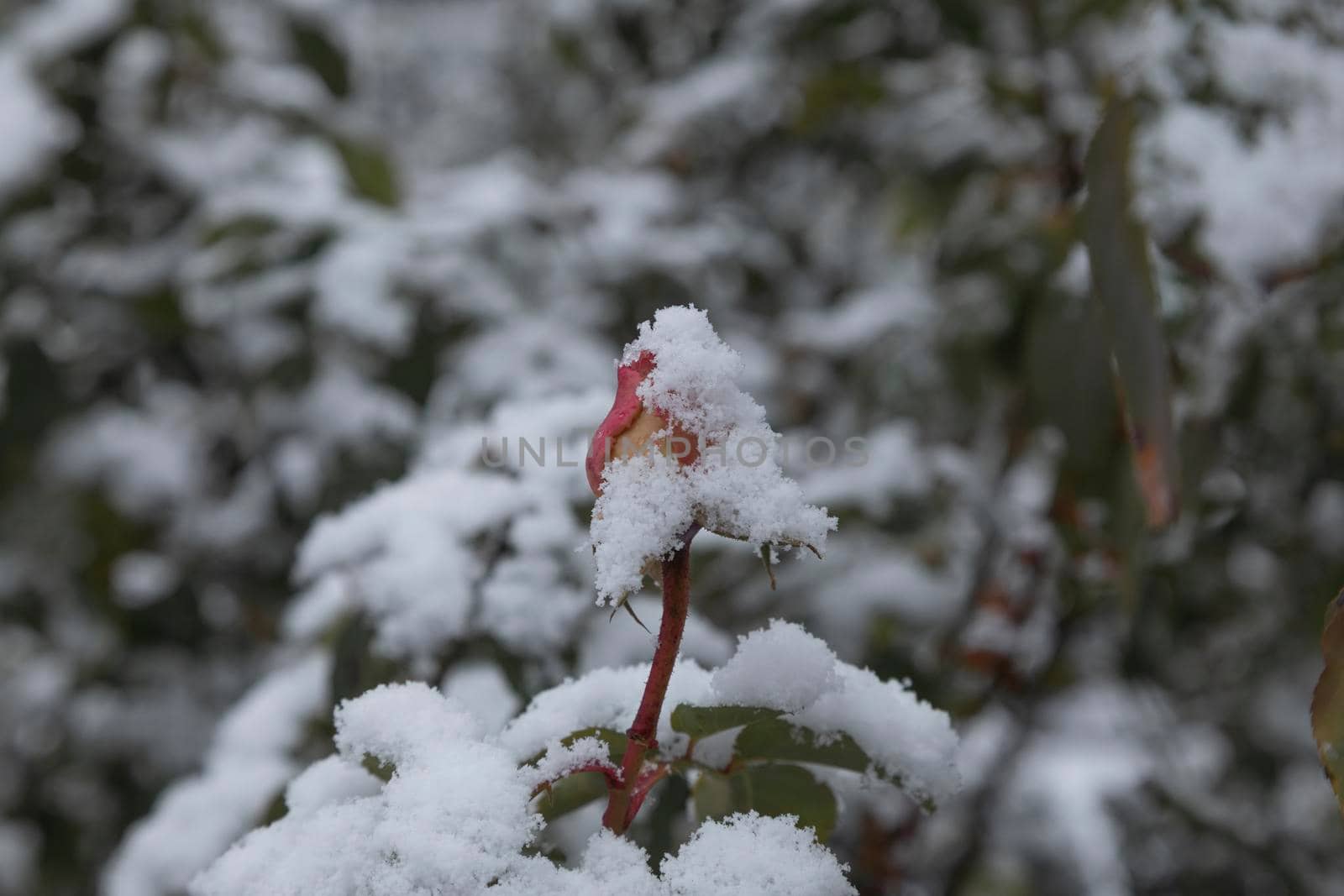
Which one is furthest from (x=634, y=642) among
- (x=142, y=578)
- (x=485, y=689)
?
(x=142, y=578)

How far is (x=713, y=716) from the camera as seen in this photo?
1.25ft

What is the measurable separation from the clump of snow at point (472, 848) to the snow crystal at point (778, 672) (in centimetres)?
4

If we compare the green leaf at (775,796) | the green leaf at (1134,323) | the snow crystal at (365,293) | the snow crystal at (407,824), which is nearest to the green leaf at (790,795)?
the green leaf at (775,796)

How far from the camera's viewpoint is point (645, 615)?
2.02 feet

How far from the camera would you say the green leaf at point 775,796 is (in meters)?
0.44

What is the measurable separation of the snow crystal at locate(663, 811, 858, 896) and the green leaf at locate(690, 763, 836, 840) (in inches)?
2.2

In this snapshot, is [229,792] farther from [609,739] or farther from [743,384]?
[743,384]

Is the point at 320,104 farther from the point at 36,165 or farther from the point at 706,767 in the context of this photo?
the point at 706,767

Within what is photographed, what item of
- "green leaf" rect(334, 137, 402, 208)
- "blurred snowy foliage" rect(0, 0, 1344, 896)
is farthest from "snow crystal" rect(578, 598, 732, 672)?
"green leaf" rect(334, 137, 402, 208)

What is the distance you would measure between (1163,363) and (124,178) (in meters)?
1.30

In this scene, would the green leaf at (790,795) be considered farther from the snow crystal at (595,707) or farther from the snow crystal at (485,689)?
the snow crystal at (485,689)

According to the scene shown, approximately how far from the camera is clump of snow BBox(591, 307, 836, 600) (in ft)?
1.10

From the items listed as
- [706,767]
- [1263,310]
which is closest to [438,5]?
[1263,310]

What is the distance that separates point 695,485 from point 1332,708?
235 millimetres
